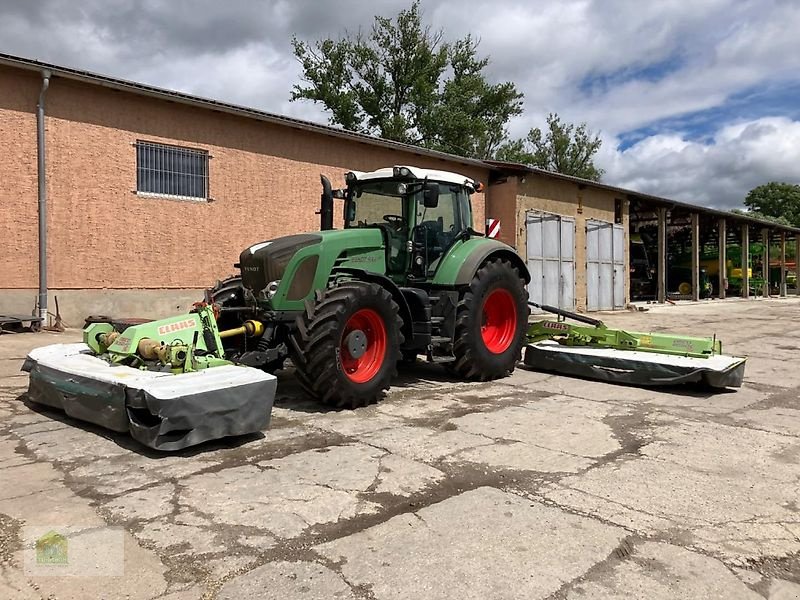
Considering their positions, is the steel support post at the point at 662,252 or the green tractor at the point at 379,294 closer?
the green tractor at the point at 379,294

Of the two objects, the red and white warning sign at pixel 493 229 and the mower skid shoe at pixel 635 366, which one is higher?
the red and white warning sign at pixel 493 229

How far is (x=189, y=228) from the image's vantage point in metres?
11.6

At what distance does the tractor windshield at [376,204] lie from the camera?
23.1ft

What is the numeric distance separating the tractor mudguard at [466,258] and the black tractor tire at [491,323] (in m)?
0.14

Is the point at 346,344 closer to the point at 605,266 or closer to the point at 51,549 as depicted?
the point at 51,549

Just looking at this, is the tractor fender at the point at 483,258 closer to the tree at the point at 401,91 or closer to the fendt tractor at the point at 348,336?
the fendt tractor at the point at 348,336

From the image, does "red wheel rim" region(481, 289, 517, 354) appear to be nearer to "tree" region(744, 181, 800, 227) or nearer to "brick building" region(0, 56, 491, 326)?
"brick building" region(0, 56, 491, 326)

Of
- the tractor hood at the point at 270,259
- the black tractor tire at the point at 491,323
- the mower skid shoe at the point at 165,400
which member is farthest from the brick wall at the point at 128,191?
the black tractor tire at the point at 491,323

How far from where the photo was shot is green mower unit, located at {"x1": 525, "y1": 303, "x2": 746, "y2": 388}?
685cm

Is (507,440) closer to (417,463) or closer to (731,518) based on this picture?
(417,463)

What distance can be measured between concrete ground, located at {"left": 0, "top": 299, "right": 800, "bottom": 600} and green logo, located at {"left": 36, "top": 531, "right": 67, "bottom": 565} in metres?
0.08

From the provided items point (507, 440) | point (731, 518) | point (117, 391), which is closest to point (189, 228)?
point (117, 391)

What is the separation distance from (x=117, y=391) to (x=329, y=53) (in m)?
30.2

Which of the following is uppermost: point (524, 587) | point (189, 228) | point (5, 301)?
point (189, 228)
